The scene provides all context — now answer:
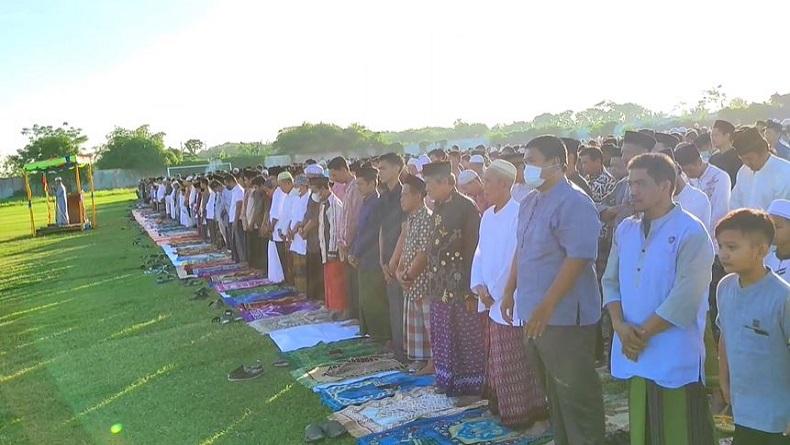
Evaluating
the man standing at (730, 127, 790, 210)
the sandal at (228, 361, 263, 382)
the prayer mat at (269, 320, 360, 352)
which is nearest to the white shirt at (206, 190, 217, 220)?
the prayer mat at (269, 320, 360, 352)

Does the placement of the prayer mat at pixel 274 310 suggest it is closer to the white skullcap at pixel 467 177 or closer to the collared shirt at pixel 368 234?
the collared shirt at pixel 368 234

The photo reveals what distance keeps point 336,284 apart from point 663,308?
5080 mm

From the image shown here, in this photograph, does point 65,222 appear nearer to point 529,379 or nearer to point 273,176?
point 273,176

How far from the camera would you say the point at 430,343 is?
5520mm

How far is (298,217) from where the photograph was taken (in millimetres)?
8516

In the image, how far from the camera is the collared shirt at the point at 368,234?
246 inches

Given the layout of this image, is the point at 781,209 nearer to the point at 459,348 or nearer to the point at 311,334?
the point at 459,348

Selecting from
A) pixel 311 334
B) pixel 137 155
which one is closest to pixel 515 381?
pixel 311 334

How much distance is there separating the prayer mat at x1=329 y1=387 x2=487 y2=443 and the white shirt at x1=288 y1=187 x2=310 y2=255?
3.68 metres

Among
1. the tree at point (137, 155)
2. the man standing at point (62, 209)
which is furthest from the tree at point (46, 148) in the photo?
the man standing at point (62, 209)

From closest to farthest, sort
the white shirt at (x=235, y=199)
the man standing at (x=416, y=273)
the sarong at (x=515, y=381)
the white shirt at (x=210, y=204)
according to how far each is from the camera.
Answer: the sarong at (x=515, y=381) → the man standing at (x=416, y=273) → the white shirt at (x=235, y=199) → the white shirt at (x=210, y=204)

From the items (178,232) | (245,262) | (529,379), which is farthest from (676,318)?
(178,232)

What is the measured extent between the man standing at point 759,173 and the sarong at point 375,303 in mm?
3204

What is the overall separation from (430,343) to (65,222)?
19.4 meters
